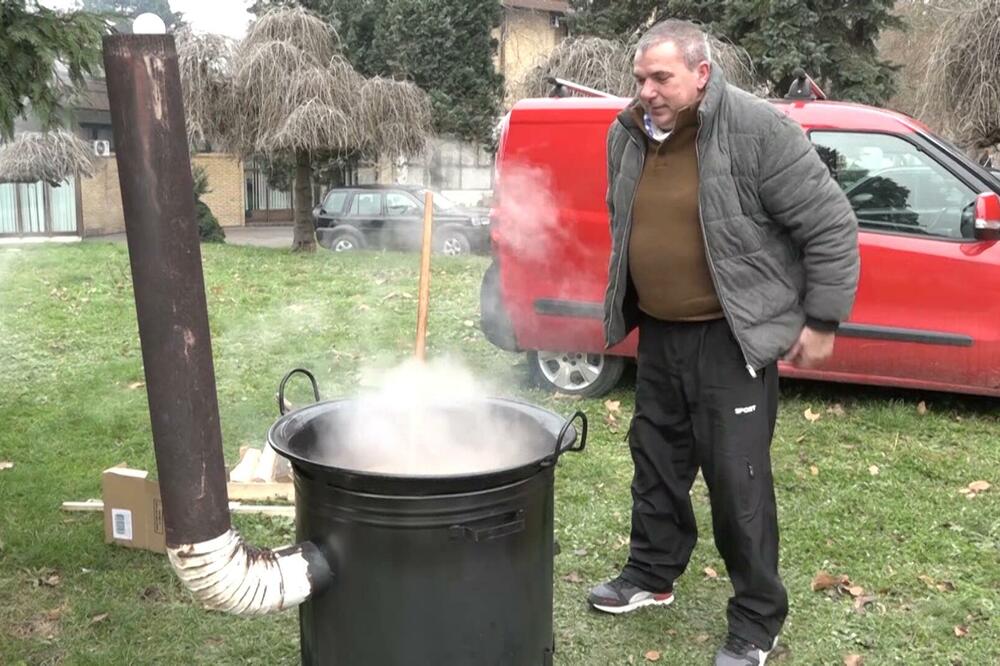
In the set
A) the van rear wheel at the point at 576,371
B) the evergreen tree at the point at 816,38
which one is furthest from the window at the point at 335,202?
the van rear wheel at the point at 576,371

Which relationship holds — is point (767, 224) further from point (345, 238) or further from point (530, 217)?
point (345, 238)

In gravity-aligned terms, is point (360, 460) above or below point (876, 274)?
below

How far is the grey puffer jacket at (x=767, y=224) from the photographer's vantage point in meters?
2.88

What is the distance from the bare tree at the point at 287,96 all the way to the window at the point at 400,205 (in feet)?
3.34

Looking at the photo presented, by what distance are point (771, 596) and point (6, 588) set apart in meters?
3.16

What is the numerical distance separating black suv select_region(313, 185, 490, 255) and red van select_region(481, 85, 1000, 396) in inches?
420

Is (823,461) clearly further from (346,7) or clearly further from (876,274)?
(346,7)

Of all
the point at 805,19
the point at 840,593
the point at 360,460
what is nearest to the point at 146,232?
the point at 360,460

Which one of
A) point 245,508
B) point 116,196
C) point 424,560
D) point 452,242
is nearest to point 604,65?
point 452,242

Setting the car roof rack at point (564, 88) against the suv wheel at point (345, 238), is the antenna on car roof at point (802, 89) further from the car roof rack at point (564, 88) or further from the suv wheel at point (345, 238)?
the suv wheel at point (345, 238)

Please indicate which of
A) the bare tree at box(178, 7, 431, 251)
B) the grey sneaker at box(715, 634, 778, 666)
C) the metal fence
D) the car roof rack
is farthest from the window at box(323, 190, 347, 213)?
the grey sneaker at box(715, 634, 778, 666)

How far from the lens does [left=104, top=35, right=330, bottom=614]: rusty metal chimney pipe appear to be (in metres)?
2.04

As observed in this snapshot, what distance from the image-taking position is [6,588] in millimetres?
3783

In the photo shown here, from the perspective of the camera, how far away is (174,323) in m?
2.12
